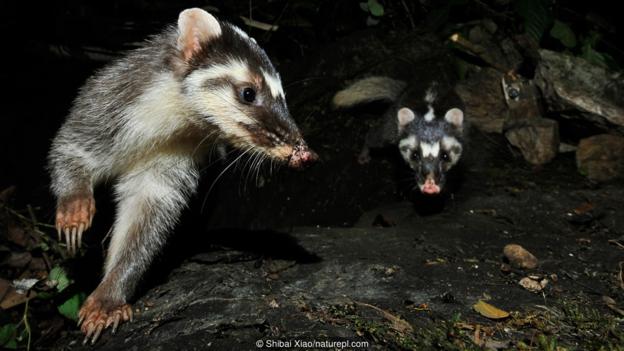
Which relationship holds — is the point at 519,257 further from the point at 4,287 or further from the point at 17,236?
the point at 17,236

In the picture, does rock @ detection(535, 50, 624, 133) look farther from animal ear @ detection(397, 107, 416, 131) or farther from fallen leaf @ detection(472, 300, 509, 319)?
fallen leaf @ detection(472, 300, 509, 319)

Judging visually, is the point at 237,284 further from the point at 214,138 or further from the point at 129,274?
the point at 214,138

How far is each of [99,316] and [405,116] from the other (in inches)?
192

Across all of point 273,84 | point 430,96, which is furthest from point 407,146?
point 273,84

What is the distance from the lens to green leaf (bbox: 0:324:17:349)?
4680 mm

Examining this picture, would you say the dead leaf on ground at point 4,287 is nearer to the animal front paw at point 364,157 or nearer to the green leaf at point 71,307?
the green leaf at point 71,307

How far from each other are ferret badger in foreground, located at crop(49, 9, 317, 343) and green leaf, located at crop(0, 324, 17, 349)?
0.88 m

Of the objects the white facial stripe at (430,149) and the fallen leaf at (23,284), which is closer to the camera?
the fallen leaf at (23,284)

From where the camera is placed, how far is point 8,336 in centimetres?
472

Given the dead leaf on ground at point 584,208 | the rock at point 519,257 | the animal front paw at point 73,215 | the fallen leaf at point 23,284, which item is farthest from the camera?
the dead leaf on ground at point 584,208

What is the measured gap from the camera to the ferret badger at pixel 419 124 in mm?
7176

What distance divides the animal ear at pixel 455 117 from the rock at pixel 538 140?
828 mm

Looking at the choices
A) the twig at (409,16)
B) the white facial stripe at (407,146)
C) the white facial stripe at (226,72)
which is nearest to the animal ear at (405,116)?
the white facial stripe at (407,146)

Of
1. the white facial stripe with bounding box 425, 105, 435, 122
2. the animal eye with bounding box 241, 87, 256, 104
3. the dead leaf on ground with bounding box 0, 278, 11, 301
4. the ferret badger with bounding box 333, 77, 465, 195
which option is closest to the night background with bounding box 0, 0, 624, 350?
the dead leaf on ground with bounding box 0, 278, 11, 301
